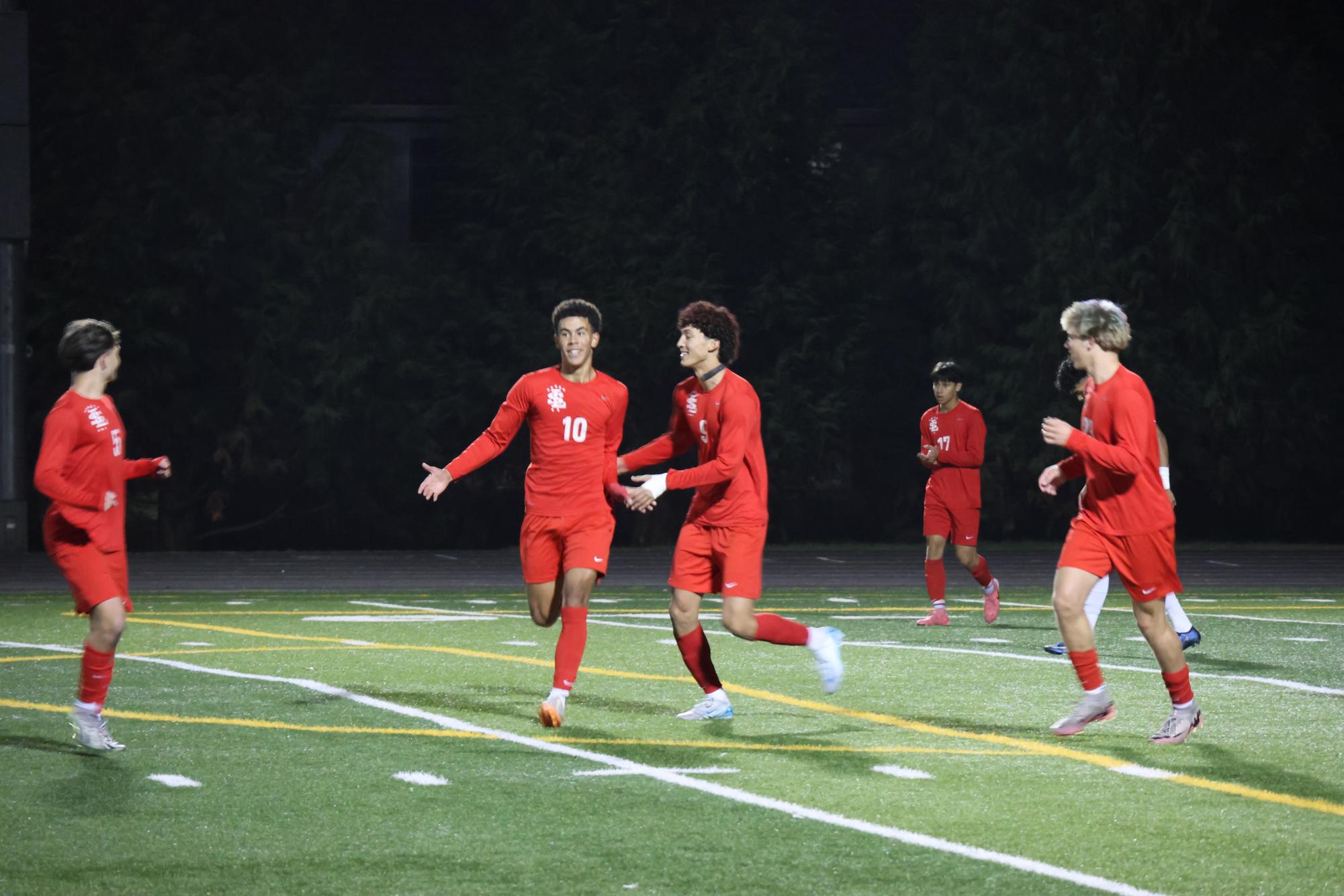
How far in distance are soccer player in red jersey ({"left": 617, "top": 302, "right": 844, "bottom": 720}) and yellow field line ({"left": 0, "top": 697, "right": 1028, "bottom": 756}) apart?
825mm

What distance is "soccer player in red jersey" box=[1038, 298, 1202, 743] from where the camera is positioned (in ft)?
28.7

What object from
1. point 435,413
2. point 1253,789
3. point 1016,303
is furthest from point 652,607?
point 1016,303

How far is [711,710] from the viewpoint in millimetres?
9922

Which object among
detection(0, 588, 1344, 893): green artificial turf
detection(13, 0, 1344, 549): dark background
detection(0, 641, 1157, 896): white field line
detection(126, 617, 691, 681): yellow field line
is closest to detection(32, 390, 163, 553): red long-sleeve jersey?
detection(0, 588, 1344, 893): green artificial turf

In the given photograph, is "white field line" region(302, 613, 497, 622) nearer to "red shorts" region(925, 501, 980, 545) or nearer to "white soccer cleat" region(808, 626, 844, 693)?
"red shorts" region(925, 501, 980, 545)

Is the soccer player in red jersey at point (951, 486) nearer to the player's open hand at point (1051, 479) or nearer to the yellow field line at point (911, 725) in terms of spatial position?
the yellow field line at point (911, 725)

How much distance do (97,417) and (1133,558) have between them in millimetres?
4942

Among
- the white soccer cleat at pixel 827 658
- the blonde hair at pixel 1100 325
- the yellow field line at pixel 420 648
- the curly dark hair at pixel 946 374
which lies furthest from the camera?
the curly dark hair at pixel 946 374

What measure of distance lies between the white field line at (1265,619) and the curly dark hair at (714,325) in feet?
28.8

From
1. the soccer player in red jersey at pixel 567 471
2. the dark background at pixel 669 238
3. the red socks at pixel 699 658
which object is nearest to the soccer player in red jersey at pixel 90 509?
the soccer player in red jersey at pixel 567 471

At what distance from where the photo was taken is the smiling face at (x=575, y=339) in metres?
9.77

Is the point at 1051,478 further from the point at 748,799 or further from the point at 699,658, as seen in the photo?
the point at 748,799

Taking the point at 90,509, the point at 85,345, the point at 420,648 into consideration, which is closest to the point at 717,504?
the point at 90,509

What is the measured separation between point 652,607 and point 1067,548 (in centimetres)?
965
